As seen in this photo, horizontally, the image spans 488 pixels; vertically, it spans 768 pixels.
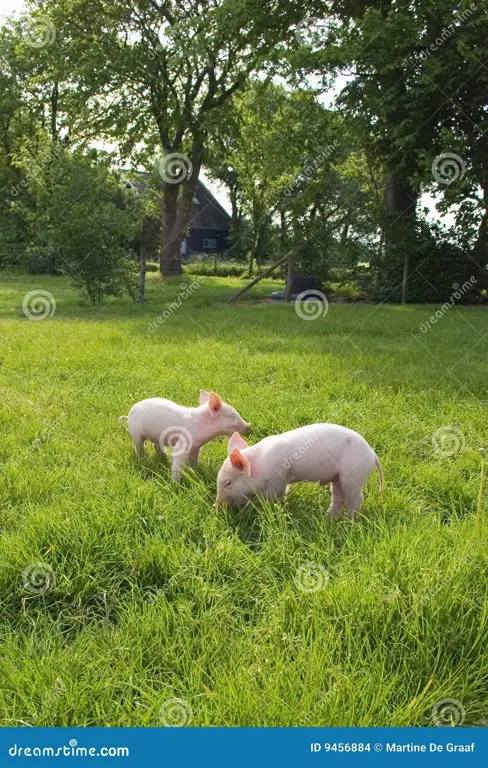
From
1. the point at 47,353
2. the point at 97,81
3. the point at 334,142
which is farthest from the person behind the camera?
the point at 97,81

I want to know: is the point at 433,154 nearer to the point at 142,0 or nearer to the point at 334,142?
the point at 334,142

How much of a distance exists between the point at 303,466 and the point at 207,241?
52.9 metres

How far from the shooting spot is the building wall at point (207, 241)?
5375 centimetres

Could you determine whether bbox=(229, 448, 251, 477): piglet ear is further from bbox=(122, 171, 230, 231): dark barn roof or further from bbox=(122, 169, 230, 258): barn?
bbox=(122, 171, 230, 231): dark barn roof

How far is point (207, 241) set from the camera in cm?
5422

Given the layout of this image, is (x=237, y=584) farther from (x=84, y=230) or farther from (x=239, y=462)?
(x=84, y=230)

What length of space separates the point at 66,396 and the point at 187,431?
256cm

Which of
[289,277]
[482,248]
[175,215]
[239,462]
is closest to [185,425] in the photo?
[239,462]

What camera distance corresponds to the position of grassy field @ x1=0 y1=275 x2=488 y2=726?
2.01m

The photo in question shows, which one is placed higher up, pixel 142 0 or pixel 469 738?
pixel 142 0

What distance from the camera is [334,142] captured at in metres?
18.1

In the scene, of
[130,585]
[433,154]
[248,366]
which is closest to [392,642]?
[130,585]

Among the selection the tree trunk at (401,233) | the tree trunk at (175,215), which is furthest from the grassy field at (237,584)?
the tree trunk at (175,215)

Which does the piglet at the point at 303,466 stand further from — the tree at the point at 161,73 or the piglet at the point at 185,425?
the tree at the point at 161,73
